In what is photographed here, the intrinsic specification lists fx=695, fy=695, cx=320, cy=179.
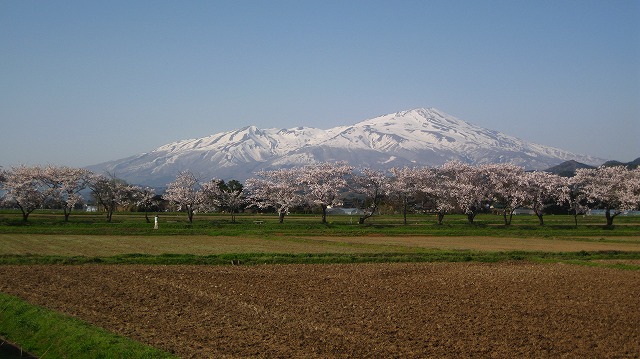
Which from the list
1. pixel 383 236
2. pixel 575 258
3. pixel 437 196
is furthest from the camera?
pixel 437 196

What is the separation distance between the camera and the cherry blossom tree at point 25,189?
70.4 m

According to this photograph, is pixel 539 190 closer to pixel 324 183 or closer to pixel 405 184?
pixel 405 184

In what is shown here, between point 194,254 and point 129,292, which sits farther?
point 194,254

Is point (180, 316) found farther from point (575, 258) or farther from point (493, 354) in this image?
point (575, 258)

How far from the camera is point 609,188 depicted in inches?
3098

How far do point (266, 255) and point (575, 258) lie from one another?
15.7 m

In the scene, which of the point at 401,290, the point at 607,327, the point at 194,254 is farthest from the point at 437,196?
the point at 607,327

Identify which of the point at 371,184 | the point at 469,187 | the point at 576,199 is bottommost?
the point at 576,199

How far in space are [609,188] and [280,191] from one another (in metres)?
37.4

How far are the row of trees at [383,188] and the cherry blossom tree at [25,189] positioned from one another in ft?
0.41

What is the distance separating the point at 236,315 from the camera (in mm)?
17016

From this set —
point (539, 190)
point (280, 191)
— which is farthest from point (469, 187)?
point (280, 191)

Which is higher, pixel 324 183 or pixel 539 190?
pixel 324 183

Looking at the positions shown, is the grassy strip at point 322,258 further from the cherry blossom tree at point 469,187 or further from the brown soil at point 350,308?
the cherry blossom tree at point 469,187
